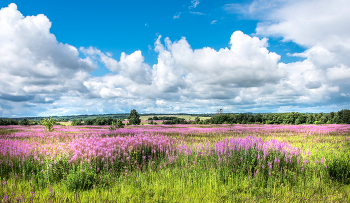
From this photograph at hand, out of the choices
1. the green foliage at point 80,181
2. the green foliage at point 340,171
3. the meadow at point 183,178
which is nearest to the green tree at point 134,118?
the meadow at point 183,178

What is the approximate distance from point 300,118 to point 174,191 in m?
95.5

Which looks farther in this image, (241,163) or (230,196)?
(241,163)

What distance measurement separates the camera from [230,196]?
367 centimetres

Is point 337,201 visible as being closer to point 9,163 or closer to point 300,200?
point 300,200

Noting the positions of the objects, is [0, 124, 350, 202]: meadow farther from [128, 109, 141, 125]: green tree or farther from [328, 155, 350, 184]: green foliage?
[128, 109, 141, 125]: green tree

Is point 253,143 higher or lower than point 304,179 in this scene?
higher

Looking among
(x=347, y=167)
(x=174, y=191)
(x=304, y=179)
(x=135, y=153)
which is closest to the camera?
(x=174, y=191)

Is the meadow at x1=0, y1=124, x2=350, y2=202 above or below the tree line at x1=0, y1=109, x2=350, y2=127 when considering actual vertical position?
above

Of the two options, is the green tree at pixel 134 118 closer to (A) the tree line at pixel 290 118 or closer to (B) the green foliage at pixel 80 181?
(A) the tree line at pixel 290 118

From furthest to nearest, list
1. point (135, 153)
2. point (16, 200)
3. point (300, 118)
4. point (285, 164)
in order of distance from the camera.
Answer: point (300, 118) < point (135, 153) < point (285, 164) < point (16, 200)

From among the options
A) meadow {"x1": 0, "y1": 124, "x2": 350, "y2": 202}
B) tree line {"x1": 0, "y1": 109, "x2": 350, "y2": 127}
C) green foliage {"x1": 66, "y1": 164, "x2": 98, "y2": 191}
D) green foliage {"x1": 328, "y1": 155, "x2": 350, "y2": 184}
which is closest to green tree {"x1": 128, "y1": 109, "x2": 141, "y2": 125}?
tree line {"x1": 0, "y1": 109, "x2": 350, "y2": 127}

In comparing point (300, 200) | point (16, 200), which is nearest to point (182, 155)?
point (300, 200)

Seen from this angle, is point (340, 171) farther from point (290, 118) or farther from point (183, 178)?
point (290, 118)

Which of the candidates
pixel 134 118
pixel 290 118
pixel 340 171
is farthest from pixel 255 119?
pixel 340 171
